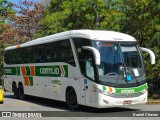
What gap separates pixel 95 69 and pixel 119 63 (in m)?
1.04

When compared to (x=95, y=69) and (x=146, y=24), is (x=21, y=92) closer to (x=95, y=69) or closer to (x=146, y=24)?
(x=146, y=24)

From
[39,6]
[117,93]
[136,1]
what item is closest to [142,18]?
[136,1]

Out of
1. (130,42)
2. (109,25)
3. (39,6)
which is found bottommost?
(130,42)

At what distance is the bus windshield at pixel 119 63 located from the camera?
1440 centimetres

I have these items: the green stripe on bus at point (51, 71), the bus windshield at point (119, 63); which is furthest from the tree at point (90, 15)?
the bus windshield at point (119, 63)

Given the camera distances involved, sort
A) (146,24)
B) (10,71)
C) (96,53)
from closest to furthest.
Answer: (96,53), (146,24), (10,71)

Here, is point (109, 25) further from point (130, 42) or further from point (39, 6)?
point (39, 6)

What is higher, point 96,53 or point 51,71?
point 96,53

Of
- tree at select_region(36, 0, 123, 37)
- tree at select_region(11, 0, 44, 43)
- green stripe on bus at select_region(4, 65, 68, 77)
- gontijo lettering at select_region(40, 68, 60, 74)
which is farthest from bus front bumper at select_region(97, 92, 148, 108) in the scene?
tree at select_region(11, 0, 44, 43)

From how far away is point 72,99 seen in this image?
16281mm

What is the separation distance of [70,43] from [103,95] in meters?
3.38

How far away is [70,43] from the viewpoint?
16453mm

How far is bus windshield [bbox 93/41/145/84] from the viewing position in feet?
47.2

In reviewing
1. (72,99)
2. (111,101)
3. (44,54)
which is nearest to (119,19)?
(44,54)
